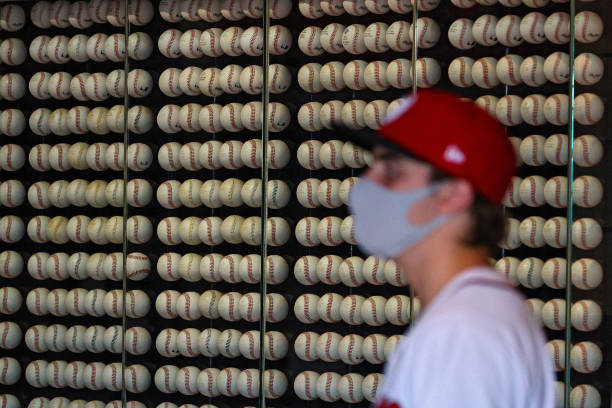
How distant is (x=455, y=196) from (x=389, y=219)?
0.32ft

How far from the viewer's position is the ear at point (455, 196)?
1243 millimetres

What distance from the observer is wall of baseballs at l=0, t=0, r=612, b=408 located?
388 cm

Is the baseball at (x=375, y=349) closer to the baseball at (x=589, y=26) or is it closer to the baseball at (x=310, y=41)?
the baseball at (x=310, y=41)

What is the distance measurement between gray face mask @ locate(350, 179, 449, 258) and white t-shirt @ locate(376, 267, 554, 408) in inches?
3.5

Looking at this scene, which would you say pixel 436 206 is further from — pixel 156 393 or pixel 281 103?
pixel 156 393

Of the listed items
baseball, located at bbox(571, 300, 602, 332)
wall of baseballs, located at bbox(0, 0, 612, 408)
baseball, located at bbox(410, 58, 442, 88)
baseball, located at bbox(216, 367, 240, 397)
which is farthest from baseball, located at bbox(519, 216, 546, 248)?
baseball, located at bbox(216, 367, 240, 397)

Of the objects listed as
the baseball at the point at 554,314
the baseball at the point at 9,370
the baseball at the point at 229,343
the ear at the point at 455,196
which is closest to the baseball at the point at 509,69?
the baseball at the point at 554,314

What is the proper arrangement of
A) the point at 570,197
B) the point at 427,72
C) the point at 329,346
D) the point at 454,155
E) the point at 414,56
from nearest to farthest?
the point at 454,155
the point at 570,197
the point at 414,56
the point at 427,72
the point at 329,346

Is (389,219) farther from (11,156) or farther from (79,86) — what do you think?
(11,156)

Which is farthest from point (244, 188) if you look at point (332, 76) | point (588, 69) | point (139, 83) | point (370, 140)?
point (370, 140)

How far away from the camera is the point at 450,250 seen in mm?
1244

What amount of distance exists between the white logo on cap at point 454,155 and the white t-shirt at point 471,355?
144 millimetres

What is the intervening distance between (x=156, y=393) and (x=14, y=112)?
153 centimetres

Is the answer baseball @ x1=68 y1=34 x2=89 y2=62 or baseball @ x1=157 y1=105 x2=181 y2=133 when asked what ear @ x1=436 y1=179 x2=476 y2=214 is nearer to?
baseball @ x1=157 y1=105 x2=181 y2=133
